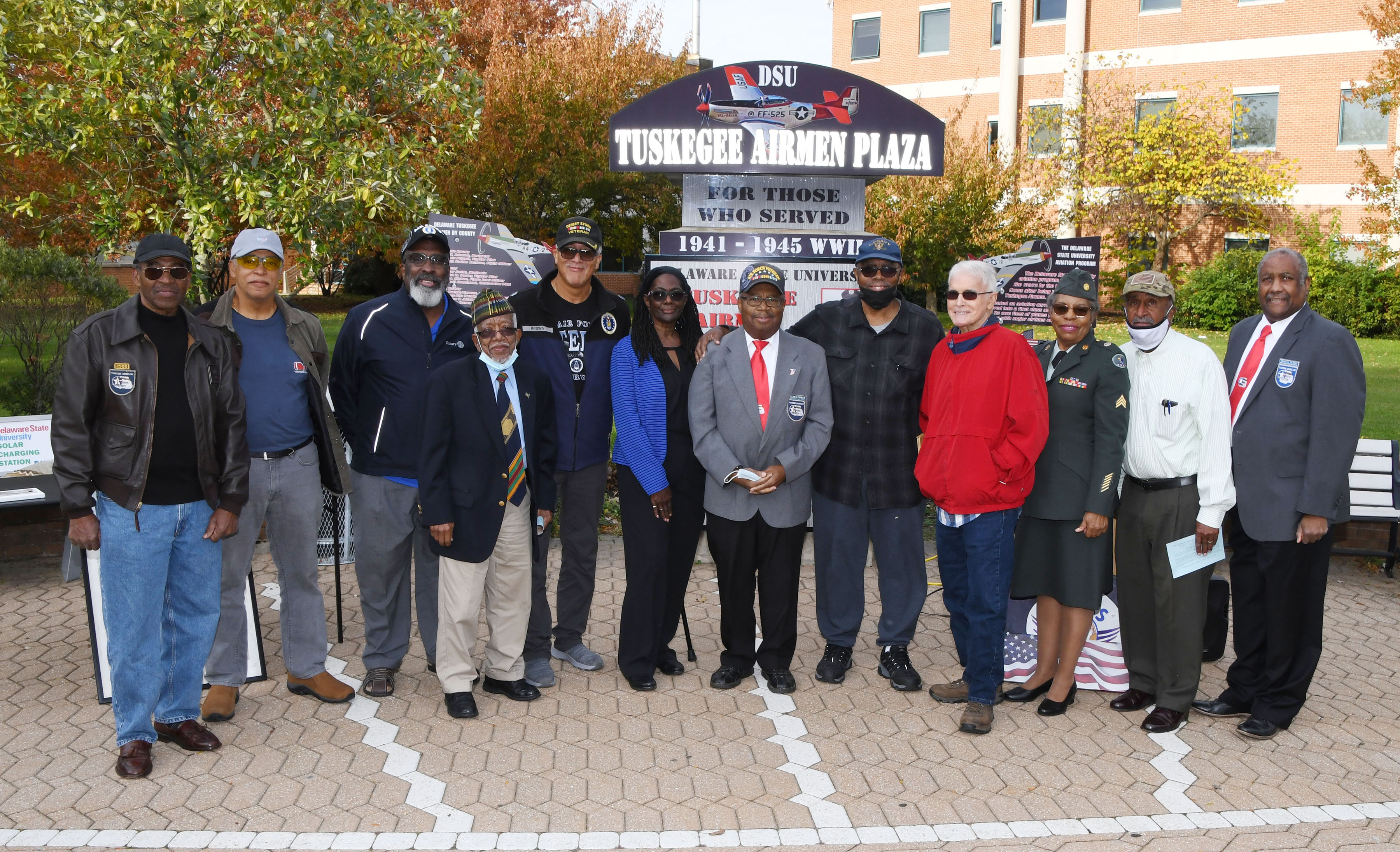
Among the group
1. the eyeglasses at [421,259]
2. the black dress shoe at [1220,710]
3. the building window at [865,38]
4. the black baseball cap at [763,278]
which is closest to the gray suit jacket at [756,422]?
the black baseball cap at [763,278]

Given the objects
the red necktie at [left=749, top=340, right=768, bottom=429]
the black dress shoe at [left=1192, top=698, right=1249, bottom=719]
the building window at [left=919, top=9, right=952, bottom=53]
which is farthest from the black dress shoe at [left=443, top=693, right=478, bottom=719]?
the building window at [left=919, top=9, right=952, bottom=53]

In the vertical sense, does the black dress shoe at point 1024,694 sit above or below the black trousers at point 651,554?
below

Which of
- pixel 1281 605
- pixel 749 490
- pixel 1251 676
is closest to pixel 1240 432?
pixel 1281 605

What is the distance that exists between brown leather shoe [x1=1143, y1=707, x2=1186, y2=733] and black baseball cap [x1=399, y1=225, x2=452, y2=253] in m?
4.03

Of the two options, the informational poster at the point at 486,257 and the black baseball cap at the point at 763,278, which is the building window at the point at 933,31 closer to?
the informational poster at the point at 486,257

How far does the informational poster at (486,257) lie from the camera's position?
7.32 metres

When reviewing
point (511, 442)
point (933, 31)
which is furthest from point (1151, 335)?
point (933, 31)

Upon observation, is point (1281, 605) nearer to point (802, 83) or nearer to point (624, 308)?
point (624, 308)

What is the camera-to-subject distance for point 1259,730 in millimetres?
4895

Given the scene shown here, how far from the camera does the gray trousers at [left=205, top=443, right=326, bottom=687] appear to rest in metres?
4.90

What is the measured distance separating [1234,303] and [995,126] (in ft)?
32.3

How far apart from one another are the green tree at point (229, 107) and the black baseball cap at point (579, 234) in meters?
3.29

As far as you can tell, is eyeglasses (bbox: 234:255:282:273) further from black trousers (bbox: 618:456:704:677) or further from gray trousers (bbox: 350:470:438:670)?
black trousers (bbox: 618:456:704:677)

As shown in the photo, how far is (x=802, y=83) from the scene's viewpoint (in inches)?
305
